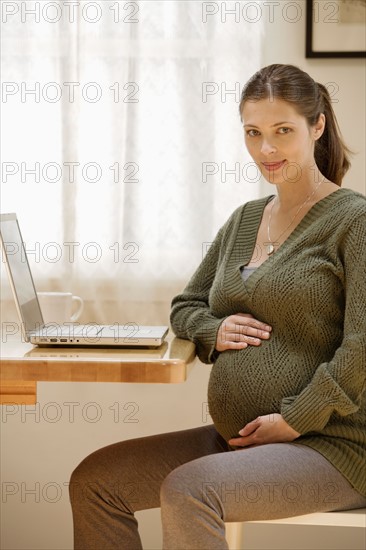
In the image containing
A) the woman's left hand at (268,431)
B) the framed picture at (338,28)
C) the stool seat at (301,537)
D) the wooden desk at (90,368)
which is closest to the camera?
the wooden desk at (90,368)

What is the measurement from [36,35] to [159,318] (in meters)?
0.83

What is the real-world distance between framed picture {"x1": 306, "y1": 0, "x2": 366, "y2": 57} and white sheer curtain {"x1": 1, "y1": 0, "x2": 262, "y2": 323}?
154 mm

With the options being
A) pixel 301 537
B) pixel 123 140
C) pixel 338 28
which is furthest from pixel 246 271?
pixel 301 537

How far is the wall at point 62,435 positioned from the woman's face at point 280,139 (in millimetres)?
785

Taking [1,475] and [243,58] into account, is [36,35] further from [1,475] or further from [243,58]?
[1,475]

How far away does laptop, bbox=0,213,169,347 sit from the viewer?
146cm

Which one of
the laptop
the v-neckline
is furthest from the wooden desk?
the v-neckline

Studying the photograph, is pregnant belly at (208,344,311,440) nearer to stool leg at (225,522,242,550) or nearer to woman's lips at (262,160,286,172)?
stool leg at (225,522,242,550)

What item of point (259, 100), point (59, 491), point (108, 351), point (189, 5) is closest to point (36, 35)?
point (189, 5)

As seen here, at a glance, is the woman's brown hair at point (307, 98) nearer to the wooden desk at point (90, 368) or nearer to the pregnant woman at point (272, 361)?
the pregnant woman at point (272, 361)

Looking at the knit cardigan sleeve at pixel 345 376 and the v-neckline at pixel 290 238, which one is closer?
the knit cardigan sleeve at pixel 345 376

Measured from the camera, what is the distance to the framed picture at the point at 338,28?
83.5 inches

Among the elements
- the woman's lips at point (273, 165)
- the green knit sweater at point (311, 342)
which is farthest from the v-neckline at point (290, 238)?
the woman's lips at point (273, 165)

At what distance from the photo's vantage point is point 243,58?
84.4 inches
